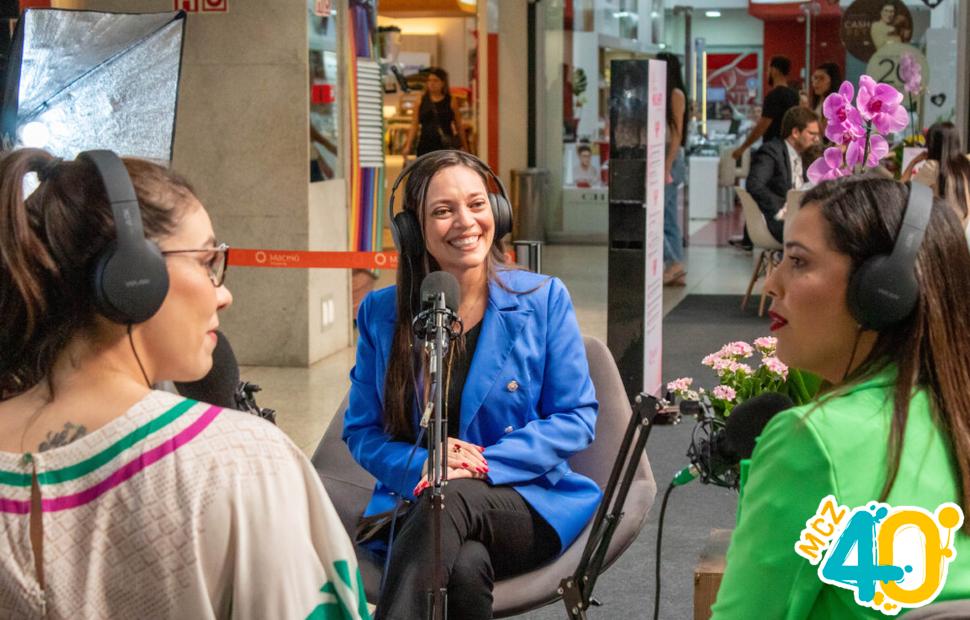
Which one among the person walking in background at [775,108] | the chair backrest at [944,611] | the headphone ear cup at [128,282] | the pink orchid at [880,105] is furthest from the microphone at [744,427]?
the person walking in background at [775,108]

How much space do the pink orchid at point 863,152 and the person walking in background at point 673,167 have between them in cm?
602

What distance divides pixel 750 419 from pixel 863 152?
151cm

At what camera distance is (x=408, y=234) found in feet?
Result: 10.0

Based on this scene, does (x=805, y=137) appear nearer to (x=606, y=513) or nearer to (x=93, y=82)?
(x=93, y=82)

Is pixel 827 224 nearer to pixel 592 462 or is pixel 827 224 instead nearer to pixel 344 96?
pixel 592 462

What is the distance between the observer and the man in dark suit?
8.96m

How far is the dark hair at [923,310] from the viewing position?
1.57 m

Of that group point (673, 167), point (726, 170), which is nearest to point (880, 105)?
point (673, 167)

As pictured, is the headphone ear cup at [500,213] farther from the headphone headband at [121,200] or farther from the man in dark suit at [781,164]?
Answer: the man in dark suit at [781,164]

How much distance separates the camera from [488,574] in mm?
2750

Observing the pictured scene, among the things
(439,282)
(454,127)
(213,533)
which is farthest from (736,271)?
(213,533)

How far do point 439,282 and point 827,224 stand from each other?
0.86m

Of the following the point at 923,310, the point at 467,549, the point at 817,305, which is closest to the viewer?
the point at 923,310

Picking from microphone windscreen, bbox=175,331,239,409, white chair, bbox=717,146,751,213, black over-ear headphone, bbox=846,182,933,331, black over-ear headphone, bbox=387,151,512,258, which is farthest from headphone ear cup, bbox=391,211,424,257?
white chair, bbox=717,146,751,213
